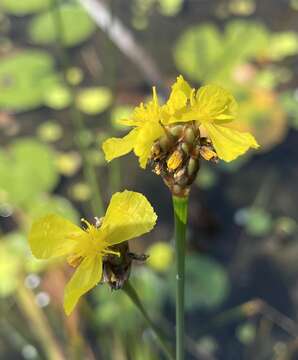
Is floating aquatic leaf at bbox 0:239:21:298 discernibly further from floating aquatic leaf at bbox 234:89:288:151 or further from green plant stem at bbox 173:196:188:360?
green plant stem at bbox 173:196:188:360

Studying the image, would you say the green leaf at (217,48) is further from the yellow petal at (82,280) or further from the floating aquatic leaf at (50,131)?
the yellow petal at (82,280)

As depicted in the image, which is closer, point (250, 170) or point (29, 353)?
point (29, 353)

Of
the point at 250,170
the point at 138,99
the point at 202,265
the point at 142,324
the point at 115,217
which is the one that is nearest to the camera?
the point at 115,217

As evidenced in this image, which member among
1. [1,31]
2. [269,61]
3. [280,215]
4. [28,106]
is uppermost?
[1,31]

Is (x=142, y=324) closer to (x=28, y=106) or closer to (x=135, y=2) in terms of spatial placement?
(x=28, y=106)

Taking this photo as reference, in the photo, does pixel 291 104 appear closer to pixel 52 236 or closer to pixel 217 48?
pixel 217 48

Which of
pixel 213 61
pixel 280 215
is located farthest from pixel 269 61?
pixel 280 215
